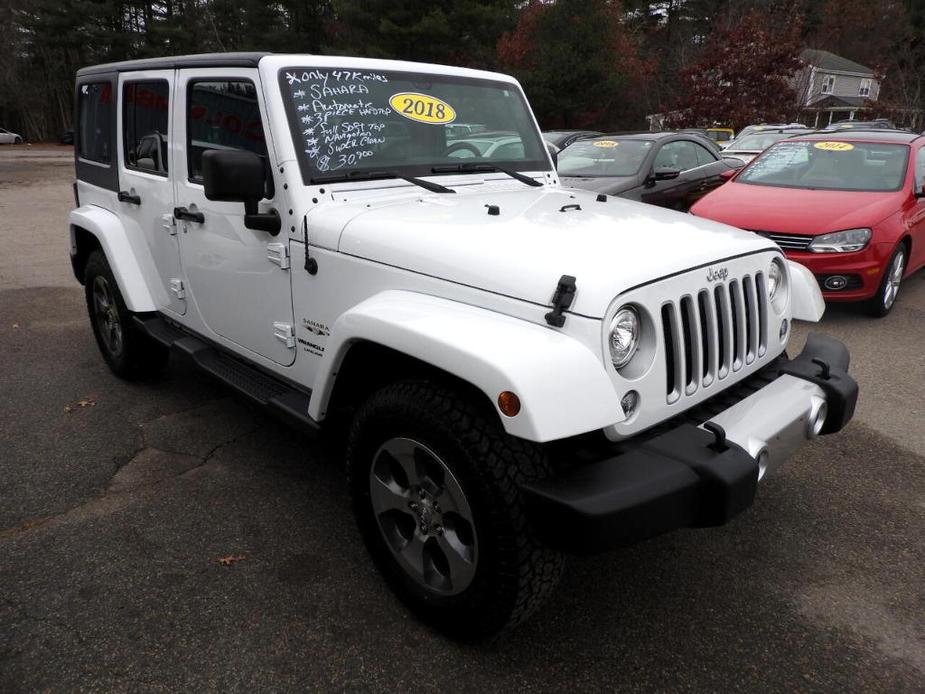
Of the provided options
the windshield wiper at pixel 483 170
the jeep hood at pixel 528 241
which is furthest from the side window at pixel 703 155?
the jeep hood at pixel 528 241

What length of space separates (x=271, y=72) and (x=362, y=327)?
127cm

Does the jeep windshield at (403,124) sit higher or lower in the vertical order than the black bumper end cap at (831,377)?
higher

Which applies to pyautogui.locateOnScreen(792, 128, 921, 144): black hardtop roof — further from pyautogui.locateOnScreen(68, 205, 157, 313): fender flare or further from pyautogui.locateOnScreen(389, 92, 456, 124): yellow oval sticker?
pyautogui.locateOnScreen(68, 205, 157, 313): fender flare

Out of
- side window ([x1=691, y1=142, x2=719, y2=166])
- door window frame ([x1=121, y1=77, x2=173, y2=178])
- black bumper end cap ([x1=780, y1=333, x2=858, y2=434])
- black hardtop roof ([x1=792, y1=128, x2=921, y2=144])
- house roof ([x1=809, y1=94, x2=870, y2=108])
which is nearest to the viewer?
black bumper end cap ([x1=780, y1=333, x2=858, y2=434])

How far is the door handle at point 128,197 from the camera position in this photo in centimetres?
384

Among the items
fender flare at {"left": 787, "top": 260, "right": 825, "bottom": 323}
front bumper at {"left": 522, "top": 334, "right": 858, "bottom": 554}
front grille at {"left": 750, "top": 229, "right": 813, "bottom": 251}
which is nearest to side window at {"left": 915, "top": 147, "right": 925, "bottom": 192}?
front grille at {"left": 750, "top": 229, "right": 813, "bottom": 251}

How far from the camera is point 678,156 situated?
9078mm

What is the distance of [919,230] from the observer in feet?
21.2

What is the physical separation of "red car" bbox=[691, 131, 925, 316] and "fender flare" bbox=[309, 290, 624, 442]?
4.72 meters

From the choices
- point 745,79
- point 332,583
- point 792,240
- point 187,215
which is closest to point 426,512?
point 332,583

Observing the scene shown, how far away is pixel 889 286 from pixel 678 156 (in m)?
3.69

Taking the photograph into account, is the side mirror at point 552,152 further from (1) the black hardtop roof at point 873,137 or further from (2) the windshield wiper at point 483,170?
(1) the black hardtop roof at point 873,137

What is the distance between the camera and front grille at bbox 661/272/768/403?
2.21 metres

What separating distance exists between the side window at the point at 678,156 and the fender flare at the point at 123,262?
21.3 ft
